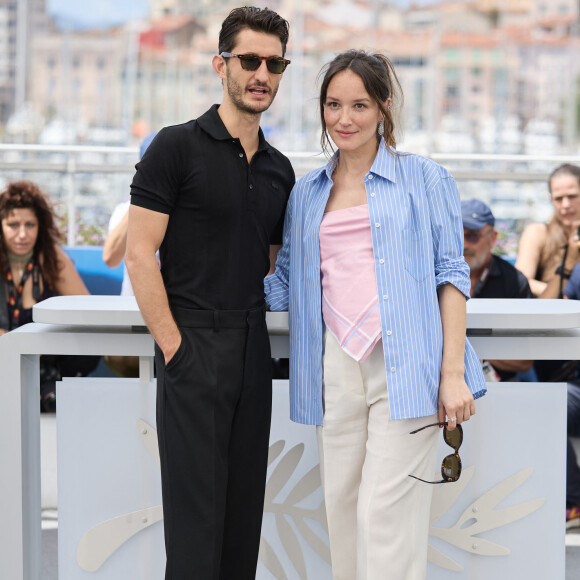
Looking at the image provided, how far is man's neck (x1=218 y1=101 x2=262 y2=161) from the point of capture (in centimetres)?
197

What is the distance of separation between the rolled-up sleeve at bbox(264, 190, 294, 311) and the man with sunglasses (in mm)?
110

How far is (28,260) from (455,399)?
3.01 metres

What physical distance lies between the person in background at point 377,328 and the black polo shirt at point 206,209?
0.13 meters

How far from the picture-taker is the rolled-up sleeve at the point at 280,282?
2.11m

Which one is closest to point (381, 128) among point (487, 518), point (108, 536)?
point (487, 518)

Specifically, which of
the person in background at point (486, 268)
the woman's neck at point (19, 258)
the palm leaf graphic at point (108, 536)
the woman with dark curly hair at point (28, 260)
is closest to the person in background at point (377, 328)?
the palm leaf graphic at point (108, 536)

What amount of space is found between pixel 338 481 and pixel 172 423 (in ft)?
1.28

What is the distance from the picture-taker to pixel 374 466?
1890mm

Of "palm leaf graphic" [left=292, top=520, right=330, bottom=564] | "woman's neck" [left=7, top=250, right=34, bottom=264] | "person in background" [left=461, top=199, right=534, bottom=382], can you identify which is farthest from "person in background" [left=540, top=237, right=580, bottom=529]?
"woman's neck" [left=7, top=250, right=34, bottom=264]

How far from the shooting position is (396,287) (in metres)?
1.88

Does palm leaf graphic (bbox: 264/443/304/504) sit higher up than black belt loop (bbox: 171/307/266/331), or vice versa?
black belt loop (bbox: 171/307/266/331)

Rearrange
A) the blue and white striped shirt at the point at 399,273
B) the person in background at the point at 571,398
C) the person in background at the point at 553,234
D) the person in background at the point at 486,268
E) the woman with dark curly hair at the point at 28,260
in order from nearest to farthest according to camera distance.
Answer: the blue and white striped shirt at the point at 399,273
the person in background at the point at 571,398
the person in background at the point at 486,268
the woman with dark curly hair at the point at 28,260
the person in background at the point at 553,234

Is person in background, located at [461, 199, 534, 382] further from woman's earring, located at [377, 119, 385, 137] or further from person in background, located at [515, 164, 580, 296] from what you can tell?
woman's earring, located at [377, 119, 385, 137]

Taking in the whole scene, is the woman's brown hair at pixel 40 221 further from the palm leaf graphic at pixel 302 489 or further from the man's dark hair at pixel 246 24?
the man's dark hair at pixel 246 24
